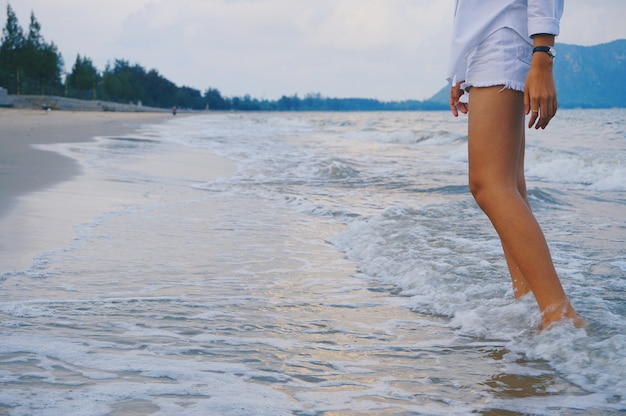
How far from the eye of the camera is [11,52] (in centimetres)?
7562

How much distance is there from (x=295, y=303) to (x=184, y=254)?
1240 mm

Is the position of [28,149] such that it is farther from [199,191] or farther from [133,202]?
[133,202]

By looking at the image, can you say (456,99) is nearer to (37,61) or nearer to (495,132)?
(495,132)

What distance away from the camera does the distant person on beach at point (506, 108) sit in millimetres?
2447

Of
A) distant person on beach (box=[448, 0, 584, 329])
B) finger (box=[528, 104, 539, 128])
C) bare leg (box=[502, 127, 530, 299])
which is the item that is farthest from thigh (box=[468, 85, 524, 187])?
bare leg (box=[502, 127, 530, 299])

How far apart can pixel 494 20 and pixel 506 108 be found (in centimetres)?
33

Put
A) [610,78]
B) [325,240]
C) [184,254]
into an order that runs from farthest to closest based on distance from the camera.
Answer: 1. [610,78]
2. [325,240]
3. [184,254]

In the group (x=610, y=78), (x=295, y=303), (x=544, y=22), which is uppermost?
(x=610, y=78)

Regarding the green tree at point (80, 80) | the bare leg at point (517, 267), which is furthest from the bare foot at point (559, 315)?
the green tree at point (80, 80)

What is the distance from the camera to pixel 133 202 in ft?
20.5

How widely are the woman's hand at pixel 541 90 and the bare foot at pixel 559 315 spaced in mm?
700

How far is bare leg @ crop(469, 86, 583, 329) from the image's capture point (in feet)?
8.14

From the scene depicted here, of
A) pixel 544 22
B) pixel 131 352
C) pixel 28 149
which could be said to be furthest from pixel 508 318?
pixel 28 149

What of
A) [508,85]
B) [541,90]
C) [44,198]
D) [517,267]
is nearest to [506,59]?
[508,85]
